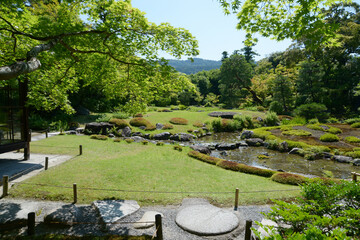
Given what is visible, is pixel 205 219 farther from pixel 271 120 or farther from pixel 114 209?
pixel 271 120

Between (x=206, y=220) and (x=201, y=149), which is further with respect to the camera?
(x=201, y=149)

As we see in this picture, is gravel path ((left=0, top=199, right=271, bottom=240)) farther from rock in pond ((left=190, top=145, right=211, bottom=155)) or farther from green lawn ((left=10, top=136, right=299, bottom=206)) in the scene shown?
rock in pond ((left=190, top=145, right=211, bottom=155))

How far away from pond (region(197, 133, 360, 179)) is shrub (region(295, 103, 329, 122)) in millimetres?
14634

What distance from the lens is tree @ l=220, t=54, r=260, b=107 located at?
4284 cm

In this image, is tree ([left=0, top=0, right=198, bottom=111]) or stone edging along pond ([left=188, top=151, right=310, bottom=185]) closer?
tree ([left=0, top=0, right=198, bottom=111])

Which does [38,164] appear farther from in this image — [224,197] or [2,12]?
[224,197]

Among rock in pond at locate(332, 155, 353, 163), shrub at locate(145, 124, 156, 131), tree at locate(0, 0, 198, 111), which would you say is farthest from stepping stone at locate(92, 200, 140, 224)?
shrub at locate(145, 124, 156, 131)

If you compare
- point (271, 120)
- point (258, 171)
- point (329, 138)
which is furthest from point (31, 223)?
point (271, 120)

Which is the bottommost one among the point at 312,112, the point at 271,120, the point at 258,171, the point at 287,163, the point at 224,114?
the point at 287,163

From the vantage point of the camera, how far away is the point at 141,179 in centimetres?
980

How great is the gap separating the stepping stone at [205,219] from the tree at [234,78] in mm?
38716

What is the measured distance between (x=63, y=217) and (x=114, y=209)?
1.47 m

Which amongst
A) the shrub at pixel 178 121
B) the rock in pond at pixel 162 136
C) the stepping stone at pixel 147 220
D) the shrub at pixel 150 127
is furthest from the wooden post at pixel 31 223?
the shrub at pixel 178 121

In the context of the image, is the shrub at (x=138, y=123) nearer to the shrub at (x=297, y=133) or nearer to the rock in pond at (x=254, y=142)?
the rock in pond at (x=254, y=142)
